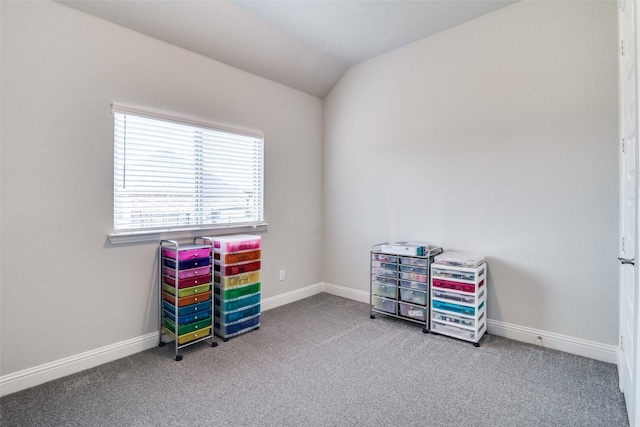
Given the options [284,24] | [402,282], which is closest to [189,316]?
[402,282]

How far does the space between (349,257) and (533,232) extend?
189cm

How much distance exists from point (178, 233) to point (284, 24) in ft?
6.85

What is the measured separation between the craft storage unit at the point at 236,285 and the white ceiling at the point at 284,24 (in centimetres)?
172

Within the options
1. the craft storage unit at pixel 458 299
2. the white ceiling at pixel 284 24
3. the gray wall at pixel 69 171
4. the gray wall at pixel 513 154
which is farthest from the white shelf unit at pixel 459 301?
the gray wall at pixel 69 171

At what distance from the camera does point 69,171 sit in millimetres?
2168

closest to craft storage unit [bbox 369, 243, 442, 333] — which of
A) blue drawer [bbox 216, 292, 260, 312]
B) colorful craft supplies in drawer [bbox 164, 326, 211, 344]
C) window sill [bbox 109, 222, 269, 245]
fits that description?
blue drawer [bbox 216, 292, 260, 312]

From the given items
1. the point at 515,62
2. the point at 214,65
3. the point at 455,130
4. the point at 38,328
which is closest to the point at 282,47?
the point at 214,65

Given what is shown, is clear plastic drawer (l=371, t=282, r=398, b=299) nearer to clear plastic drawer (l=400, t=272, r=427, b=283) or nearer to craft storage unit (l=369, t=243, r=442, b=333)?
craft storage unit (l=369, t=243, r=442, b=333)

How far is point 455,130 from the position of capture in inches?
117

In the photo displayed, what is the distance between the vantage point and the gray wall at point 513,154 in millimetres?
2312

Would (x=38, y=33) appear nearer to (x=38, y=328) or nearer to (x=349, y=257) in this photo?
(x=38, y=328)

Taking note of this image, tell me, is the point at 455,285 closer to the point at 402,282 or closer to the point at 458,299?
the point at 458,299

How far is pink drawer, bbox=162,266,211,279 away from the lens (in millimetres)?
2426

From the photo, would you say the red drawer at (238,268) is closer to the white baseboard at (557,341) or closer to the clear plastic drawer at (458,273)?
the clear plastic drawer at (458,273)
